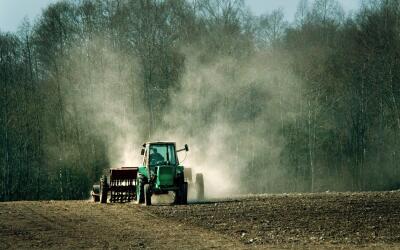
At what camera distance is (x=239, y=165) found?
5222 cm

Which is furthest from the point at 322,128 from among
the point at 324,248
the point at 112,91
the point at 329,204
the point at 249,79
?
the point at 324,248

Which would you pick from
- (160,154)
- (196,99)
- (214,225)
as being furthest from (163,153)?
(196,99)

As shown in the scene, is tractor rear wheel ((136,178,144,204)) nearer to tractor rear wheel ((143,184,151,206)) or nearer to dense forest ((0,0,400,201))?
tractor rear wheel ((143,184,151,206))

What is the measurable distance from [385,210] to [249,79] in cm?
3199

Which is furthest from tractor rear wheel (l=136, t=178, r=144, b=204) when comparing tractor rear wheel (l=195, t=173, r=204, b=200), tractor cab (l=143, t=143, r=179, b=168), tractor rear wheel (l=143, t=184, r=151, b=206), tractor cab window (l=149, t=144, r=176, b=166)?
tractor rear wheel (l=195, t=173, r=204, b=200)

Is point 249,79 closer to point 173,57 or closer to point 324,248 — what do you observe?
point 173,57

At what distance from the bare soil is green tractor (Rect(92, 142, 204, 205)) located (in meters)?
0.82

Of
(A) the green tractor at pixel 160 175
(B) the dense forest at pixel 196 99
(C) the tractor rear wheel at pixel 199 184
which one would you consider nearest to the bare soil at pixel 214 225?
(A) the green tractor at pixel 160 175

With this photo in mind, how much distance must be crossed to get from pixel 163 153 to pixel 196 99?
24.2 metres

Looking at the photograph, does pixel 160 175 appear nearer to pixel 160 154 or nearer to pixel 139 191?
pixel 160 154

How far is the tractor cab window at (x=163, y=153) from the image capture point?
27344 mm

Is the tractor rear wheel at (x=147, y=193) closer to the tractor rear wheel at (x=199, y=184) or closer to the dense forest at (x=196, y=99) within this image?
the tractor rear wheel at (x=199, y=184)

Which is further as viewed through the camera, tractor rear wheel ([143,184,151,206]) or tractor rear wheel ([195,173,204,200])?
tractor rear wheel ([195,173,204,200])

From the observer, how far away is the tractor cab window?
27.3 m
